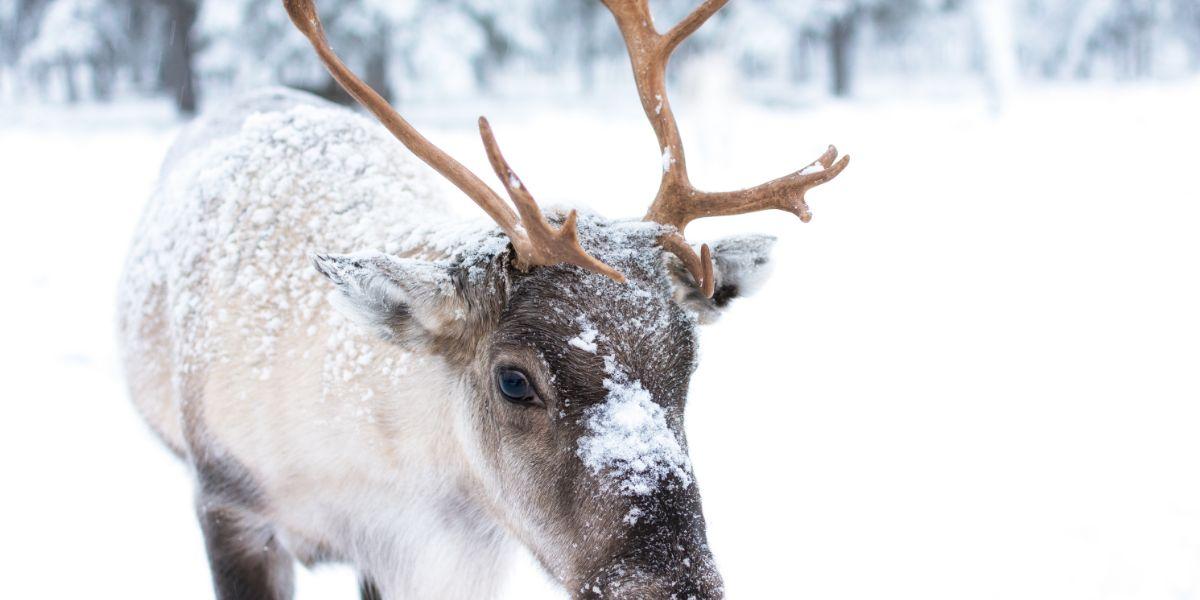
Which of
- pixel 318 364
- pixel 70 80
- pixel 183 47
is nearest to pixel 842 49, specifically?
pixel 183 47

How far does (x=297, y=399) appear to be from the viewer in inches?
109

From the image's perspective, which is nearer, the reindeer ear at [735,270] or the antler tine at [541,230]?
the antler tine at [541,230]

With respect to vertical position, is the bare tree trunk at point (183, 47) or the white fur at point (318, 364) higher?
the bare tree trunk at point (183, 47)

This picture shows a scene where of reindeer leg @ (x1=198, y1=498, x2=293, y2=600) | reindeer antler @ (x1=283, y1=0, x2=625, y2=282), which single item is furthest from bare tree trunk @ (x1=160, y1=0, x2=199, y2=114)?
reindeer antler @ (x1=283, y1=0, x2=625, y2=282)

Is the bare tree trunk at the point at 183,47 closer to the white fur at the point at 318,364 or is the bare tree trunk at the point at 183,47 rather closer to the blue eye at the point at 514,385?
the white fur at the point at 318,364

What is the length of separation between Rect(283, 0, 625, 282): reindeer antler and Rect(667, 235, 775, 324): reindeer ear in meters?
0.48

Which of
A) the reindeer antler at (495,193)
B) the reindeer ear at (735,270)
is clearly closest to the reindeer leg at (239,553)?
the reindeer antler at (495,193)

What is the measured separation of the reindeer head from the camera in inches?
78.5

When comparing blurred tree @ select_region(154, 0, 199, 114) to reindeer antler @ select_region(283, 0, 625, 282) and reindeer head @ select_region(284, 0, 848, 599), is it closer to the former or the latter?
reindeer antler @ select_region(283, 0, 625, 282)

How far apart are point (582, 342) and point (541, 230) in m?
0.30

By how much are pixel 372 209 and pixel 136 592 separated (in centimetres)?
222

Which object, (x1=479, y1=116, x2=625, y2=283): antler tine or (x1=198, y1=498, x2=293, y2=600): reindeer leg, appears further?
(x1=198, y1=498, x2=293, y2=600): reindeer leg

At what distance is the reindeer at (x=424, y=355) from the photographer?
2.07 meters

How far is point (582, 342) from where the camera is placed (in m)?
2.08
